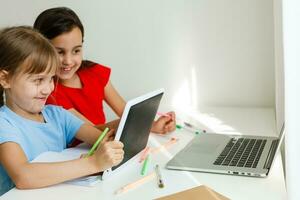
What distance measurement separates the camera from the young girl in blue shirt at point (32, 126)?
1045mm

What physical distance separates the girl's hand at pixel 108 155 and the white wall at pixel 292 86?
0.46 metres

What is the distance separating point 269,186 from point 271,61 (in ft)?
2.99

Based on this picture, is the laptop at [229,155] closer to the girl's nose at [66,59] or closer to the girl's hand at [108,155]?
the girl's hand at [108,155]

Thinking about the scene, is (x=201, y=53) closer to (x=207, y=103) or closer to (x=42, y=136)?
(x=207, y=103)

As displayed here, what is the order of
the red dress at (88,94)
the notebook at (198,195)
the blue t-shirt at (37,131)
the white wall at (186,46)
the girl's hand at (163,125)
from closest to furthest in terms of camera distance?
the notebook at (198,195) < the blue t-shirt at (37,131) < the girl's hand at (163,125) < the red dress at (88,94) < the white wall at (186,46)

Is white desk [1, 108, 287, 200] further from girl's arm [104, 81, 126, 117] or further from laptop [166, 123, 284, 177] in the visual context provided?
girl's arm [104, 81, 126, 117]

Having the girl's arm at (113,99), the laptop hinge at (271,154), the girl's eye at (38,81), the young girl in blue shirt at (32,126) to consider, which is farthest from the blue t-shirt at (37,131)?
the laptop hinge at (271,154)

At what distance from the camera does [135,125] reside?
1.16m

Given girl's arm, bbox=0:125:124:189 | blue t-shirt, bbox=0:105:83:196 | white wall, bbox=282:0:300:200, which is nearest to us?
white wall, bbox=282:0:300:200

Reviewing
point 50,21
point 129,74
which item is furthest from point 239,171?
point 129,74

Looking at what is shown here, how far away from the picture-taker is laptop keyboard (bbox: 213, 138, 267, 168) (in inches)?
43.8

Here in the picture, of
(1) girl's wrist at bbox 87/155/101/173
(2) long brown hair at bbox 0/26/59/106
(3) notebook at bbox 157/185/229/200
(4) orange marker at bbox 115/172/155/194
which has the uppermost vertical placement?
(2) long brown hair at bbox 0/26/59/106

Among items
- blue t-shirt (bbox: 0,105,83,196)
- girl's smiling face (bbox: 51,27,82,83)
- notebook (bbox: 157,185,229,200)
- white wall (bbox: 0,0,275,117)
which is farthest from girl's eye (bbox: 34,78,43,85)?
white wall (bbox: 0,0,275,117)

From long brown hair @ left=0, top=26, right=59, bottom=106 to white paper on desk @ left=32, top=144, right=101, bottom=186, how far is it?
24 centimetres
